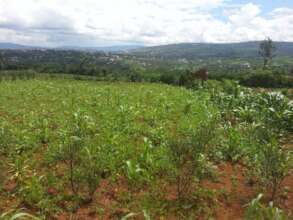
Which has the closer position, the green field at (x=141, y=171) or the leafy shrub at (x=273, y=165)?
the green field at (x=141, y=171)

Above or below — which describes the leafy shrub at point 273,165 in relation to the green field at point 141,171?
above

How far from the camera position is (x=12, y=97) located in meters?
19.2

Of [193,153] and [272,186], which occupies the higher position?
[193,153]

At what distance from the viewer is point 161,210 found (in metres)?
6.00

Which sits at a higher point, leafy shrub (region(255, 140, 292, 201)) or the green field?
leafy shrub (region(255, 140, 292, 201))

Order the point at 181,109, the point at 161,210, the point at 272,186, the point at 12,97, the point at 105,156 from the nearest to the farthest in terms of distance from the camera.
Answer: the point at 161,210 < the point at 272,186 < the point at 105,156 < the point at 181,109 < the point at 12,97

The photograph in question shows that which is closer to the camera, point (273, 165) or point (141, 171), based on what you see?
point (273, 165)

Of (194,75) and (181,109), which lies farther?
(194,75)

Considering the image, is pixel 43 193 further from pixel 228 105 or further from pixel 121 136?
pixel 228 105

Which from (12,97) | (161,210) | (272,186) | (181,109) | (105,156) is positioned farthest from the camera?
(12,97)

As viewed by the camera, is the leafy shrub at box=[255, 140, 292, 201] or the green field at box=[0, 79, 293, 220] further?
the leafy shrub at box=[255, 140, 292, 201]

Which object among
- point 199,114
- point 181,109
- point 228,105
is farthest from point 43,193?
point 228,105

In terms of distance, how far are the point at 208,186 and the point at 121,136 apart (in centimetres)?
345

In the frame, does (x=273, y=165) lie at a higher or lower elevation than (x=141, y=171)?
higher
